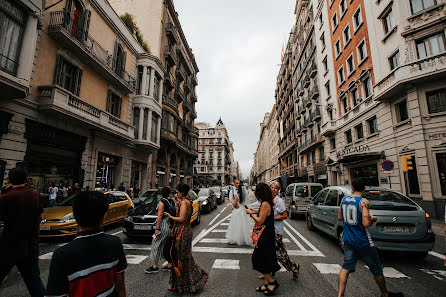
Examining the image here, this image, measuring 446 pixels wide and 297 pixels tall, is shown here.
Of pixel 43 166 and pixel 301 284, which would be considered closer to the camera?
pixel 301 284

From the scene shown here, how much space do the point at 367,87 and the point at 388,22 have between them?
176 inches

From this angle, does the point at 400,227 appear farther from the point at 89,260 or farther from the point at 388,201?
the point at 89,260

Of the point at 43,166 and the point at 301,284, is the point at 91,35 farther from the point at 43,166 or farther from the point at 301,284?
the point at 301,284

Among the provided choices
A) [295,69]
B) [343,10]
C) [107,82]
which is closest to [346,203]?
[107,82]

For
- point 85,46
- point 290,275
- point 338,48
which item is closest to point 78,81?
point 85,46

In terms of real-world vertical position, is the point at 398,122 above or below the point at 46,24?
below

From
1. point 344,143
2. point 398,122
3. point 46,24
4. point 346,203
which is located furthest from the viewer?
point 344,143

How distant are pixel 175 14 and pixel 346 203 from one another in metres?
31.3

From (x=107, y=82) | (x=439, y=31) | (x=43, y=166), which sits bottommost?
(x=43, y=166)

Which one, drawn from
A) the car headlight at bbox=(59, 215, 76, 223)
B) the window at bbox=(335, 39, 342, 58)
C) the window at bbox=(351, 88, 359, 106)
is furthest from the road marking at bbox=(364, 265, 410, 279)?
the window at bbox=(335, 39, 342, 58)

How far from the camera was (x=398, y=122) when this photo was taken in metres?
13.5

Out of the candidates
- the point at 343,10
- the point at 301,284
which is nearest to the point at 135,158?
the point at 301,284

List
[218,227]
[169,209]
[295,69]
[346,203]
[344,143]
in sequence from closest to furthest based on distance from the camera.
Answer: [346,203] < [169,209] < [218,227] < [344,143] < [295,69]

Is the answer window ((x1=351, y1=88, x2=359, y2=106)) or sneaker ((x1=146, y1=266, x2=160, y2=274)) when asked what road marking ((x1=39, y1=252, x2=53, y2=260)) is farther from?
window ((x1=351, y1=88, x2=359, y2=106))
